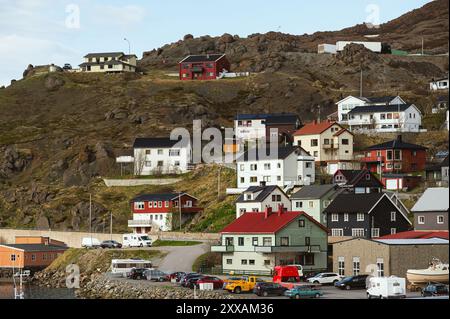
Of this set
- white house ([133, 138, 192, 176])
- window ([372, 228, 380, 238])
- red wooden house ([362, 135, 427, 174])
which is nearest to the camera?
window ([372, 228, 380, 238])

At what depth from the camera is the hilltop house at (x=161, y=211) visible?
92812 millimetres

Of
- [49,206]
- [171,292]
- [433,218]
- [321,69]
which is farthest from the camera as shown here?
[321,69]

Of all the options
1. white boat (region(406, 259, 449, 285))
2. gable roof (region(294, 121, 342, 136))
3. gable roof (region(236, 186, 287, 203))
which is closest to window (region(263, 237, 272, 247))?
gable roof (region(236, 186, 287, 203))

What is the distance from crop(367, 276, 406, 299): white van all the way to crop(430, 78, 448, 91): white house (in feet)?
281

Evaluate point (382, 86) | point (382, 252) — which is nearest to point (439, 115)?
point (382, 86)

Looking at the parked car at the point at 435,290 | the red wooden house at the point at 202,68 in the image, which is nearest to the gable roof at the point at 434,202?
the parked car at the point at 435,290

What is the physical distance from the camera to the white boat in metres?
56.2

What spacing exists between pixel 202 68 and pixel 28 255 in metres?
71.1

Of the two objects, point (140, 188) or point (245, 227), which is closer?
point (245, 227)

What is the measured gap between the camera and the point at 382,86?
5714 inches

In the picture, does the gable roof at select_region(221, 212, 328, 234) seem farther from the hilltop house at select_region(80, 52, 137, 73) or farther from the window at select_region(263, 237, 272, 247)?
the hilltop house at select_region(80, 52, 137, 73)

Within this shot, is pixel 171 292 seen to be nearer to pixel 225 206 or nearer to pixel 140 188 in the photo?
pixel 225 206
